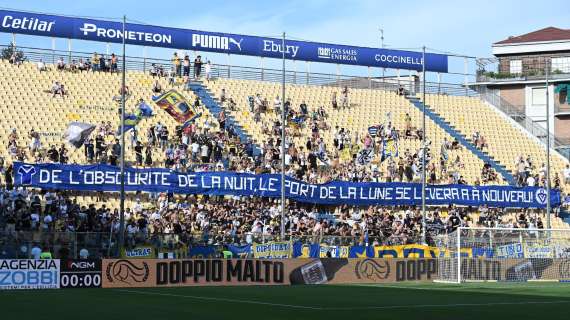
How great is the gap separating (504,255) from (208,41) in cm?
2754

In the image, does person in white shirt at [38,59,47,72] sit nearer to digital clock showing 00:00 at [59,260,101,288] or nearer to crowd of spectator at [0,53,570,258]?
crowd of spectator at [0,53,570,258]

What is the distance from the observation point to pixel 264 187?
A: 49531 millimetres

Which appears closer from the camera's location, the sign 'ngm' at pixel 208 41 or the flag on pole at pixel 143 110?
the flag on pole at pixel 143 110

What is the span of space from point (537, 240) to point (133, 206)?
1750 cm

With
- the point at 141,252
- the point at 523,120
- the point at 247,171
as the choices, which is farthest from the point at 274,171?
the point at 523,120

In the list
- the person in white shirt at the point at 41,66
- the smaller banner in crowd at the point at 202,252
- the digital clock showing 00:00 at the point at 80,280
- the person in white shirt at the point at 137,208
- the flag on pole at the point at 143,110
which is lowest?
the digital clock showing 00:00 at the point at 80,280

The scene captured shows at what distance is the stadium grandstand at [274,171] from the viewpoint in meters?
37.8

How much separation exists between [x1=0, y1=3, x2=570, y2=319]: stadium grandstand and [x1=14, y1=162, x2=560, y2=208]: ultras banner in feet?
0.23

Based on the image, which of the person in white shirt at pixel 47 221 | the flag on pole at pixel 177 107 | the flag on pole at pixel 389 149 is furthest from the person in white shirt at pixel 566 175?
the person in white shirt at pixel 47 221

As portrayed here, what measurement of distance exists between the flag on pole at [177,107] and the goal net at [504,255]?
16.5m

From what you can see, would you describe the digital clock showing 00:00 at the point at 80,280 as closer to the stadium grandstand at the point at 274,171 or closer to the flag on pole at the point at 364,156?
the stadium grandstand at the point at 274,171

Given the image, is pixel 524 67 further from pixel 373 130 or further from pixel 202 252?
pixel 202 252

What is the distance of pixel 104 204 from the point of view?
44.4 metres

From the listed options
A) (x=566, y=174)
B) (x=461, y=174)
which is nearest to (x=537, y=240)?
(x=461, y=174)
